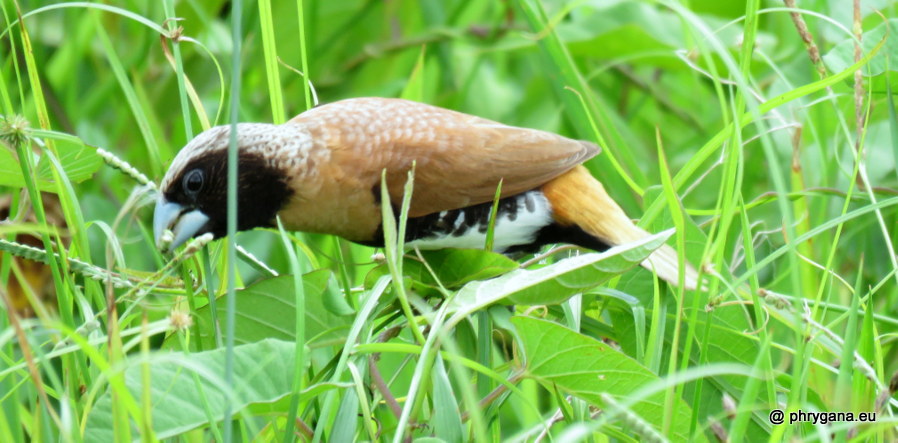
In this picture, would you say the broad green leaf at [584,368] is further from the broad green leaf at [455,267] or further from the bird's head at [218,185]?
the bird's head at [218,185]

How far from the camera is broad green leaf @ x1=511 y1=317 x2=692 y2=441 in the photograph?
1318mm

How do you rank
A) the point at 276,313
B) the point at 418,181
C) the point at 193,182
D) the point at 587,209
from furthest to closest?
the point at 587,209 < the point at 418,181 < the point at 193,182 < the point at 276,313

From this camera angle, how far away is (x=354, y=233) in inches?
79.1

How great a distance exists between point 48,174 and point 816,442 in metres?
1.24

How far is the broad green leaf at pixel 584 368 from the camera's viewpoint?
1318 mm

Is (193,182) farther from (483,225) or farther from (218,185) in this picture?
(483,225)

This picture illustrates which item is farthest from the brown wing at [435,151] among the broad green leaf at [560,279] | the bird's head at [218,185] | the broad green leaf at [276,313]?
the broad green leaf at [560,279]

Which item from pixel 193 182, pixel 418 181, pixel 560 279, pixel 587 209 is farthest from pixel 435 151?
pixel 560 279

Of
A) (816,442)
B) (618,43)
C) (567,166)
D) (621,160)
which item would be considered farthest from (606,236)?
(618,43)

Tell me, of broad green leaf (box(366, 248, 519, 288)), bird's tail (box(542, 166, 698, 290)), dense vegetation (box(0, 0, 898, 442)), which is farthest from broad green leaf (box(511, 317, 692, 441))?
bird's tail (box(542, 166, 698, 290))

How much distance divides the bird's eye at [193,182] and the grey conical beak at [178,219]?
3 centimetres

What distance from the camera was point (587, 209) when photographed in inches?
82.0

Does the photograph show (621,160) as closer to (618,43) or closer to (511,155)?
(511,155)

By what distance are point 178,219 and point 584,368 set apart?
82 cm
